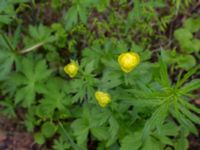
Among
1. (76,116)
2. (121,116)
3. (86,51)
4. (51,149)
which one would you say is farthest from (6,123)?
(121,116)

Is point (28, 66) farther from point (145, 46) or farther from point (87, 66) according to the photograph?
point (145, 46)

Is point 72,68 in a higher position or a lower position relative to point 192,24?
lower

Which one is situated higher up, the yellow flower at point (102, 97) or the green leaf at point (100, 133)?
the yellow flower at point (102, 97)

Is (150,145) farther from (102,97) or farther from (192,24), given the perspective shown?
(192,24)

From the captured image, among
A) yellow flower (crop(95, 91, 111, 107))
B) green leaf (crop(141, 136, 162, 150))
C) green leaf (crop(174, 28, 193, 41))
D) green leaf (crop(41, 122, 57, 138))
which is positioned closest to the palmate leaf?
green leaf (crop(41, 122, 57, 138))

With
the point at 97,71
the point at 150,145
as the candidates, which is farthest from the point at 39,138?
the point at 150,145

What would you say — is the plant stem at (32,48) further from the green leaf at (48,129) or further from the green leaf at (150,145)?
the green leaf at (150,145)

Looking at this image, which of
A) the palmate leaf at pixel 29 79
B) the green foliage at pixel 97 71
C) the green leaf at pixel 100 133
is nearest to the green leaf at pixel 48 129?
the green foliage at pixel 97 71

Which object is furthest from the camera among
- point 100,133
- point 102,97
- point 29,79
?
point 29,79
